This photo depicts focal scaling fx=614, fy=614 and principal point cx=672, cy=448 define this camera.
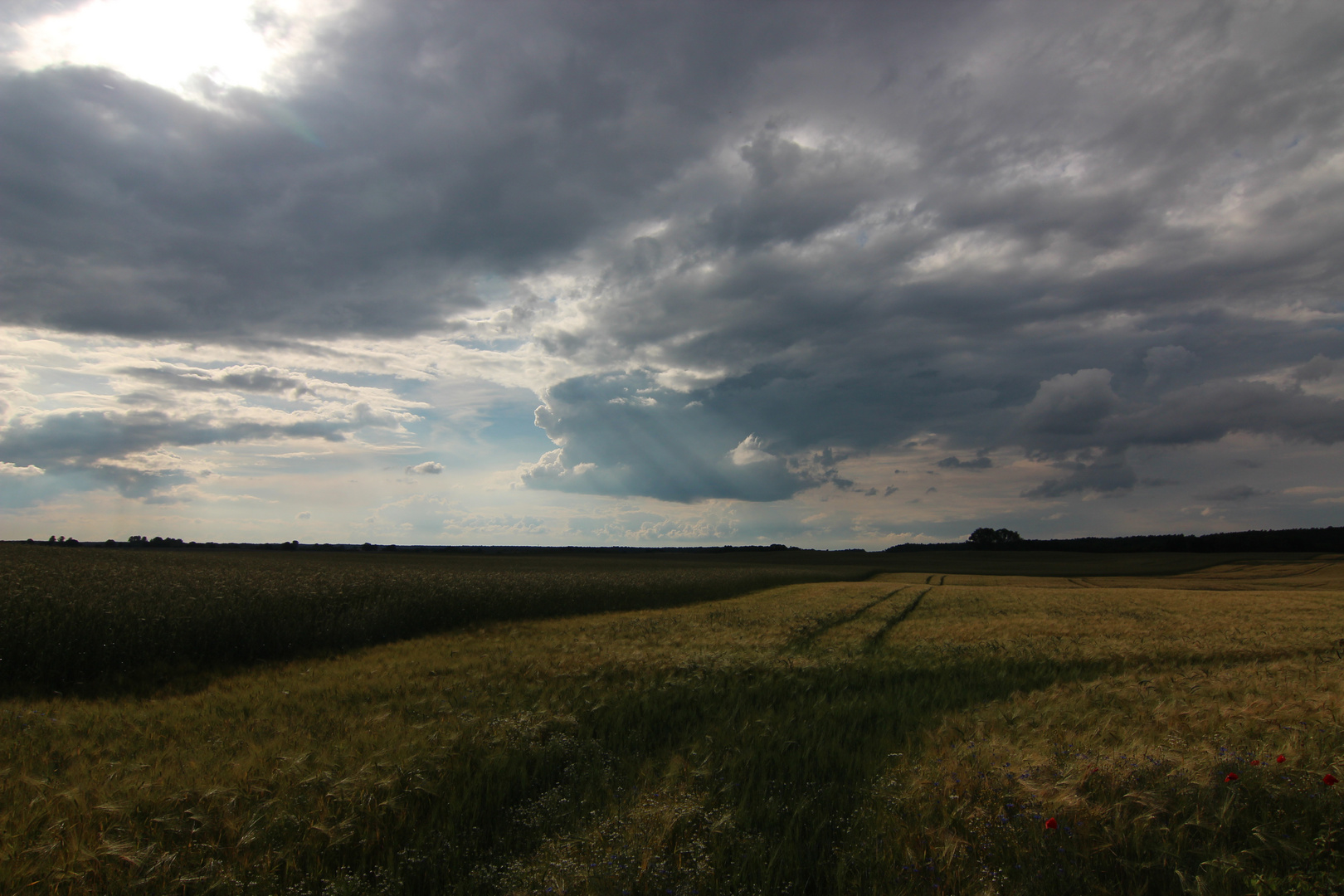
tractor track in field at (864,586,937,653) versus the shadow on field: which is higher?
the shadow on field

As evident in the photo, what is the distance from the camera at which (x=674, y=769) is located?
221 inches

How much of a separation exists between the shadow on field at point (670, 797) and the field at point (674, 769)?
0.09 feet

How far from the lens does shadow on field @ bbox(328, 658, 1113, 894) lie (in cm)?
421

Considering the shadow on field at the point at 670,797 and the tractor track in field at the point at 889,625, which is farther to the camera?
the tractor track in field at the point at 889,625

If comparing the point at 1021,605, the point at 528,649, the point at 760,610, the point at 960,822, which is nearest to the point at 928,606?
the point at 1021,605

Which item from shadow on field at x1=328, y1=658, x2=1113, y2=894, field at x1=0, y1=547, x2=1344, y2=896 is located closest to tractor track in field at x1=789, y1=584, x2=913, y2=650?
field at x1=0, y1=547, x2=1344, y2=896

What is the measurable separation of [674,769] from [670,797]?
50 centimetres

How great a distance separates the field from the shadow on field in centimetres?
3

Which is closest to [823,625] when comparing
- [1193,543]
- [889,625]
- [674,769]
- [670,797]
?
[889,625]

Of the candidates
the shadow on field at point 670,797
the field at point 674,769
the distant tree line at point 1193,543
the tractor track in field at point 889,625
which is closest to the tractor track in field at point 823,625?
the tractor track in field at point 889,625

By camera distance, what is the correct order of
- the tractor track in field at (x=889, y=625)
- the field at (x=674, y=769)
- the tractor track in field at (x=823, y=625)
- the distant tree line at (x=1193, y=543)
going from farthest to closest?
the distant tree line at (x=1193, y=543)
the tractor track in field at (x=823, y=625)
the tractor track in field at (x=889, y=625)
the field at (x=674, y=769)

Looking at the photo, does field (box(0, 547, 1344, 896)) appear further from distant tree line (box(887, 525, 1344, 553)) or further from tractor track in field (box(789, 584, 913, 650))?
distant tree line (box(887, 525, 1344, 553))

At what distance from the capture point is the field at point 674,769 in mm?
4145

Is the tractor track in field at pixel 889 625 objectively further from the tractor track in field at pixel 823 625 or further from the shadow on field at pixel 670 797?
the shadow on field at pixel 670 797
